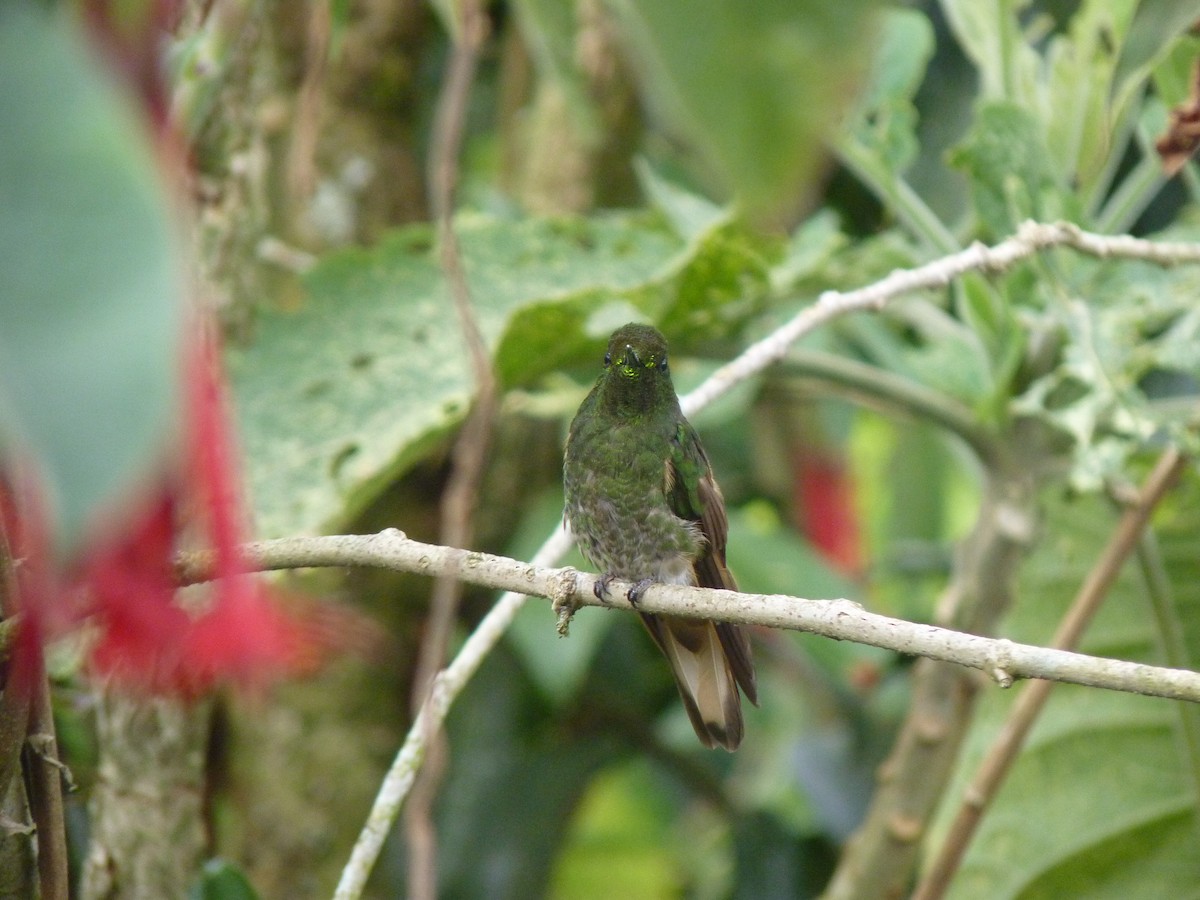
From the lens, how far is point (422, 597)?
2.94 metres

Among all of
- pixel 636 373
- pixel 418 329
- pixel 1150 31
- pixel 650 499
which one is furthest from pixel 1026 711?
pixel 418 329

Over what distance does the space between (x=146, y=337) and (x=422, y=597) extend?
8.81ft

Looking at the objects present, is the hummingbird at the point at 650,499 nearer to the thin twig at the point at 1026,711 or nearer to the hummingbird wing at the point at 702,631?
the hummingbird wing at the point at 702,631

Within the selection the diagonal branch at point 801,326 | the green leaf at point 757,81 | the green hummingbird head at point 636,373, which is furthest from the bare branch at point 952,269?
the green leaf at point 757,81

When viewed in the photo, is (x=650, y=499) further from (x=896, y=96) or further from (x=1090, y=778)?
(x=1090, y=778)

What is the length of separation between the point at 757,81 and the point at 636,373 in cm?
166

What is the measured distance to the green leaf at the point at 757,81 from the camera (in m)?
0.31

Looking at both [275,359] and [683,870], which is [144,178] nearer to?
[275,359]

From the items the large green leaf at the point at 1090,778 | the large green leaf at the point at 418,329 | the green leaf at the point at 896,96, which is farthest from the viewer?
the large green leaf at the point at 1090,778

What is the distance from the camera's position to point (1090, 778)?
2324 mm

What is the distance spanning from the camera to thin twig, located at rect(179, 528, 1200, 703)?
94 centimetres

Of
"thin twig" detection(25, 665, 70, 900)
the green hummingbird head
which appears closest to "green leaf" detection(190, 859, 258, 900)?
"thin twig" detection(25, 665, 70, 900)

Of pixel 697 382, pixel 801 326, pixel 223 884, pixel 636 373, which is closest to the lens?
pixel 223 884

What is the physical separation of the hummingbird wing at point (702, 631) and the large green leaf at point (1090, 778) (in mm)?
569
